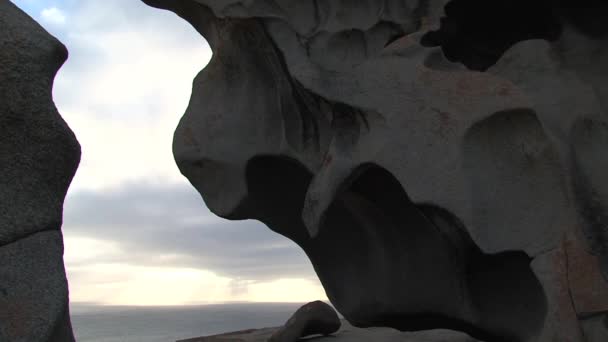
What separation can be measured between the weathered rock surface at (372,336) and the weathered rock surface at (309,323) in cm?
6

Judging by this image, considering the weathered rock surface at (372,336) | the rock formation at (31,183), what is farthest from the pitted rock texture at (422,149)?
the rock formation at (31,183)

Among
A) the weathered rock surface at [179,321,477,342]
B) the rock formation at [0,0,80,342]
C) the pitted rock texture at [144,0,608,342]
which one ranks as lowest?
the weathered rock surface at [179,321,477,342]

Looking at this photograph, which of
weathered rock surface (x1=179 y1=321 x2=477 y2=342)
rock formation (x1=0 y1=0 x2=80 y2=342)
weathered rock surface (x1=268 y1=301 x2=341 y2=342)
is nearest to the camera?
rock formation (x1=0 y1=0 x2=80 y2=342)

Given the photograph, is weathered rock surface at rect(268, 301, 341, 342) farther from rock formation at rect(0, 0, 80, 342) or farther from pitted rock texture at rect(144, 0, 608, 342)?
rock formation at rect(0, 0, 80, 342)

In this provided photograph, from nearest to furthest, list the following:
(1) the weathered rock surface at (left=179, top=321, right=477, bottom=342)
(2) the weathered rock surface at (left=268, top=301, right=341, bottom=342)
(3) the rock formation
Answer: (3) the rock formation → (1) the weathered rock surface at (left=179, top=321, right=477, bottom=342) → (2) the weathered rock surface at (left=268, top=301, right=341, bottom=342)

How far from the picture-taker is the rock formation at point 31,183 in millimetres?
2840

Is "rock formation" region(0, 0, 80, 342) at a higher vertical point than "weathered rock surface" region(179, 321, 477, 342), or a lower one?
higher

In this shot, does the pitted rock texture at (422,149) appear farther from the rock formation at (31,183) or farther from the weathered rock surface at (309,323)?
the rock formation at (31,183)

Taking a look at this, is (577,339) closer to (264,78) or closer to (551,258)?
(551,258)

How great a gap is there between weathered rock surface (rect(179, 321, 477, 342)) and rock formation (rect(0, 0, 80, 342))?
2103 millimetres

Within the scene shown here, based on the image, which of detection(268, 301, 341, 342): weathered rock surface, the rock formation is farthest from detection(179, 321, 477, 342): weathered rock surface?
the rock formation

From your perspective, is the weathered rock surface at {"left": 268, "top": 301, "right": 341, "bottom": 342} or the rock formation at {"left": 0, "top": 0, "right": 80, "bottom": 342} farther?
the weathered rock surface at {"left": 268, "top": 301, "right": 341, "bottom": 342}

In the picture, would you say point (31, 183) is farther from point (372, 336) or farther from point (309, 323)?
point (372, 336)

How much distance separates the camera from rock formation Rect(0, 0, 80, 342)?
2840mm
